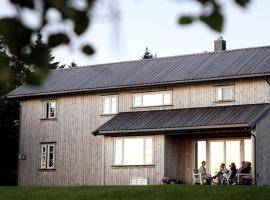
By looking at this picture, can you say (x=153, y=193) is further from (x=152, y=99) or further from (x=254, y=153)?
(x=152, y=99)

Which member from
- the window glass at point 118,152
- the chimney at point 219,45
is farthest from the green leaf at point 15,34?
the chimney at point 219,45

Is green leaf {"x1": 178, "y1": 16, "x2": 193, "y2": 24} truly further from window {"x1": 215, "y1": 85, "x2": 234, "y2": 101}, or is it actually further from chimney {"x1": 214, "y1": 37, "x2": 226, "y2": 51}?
chimney {"x1": 214, "y1": 37, "x2": 226, "y2": 51}

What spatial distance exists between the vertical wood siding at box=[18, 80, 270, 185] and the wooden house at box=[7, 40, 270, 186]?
0.04 m

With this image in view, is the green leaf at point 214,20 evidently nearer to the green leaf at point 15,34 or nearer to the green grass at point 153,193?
the green leaf at point 15,34

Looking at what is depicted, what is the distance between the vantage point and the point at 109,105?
3238cm

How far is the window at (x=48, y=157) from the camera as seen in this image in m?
33.4

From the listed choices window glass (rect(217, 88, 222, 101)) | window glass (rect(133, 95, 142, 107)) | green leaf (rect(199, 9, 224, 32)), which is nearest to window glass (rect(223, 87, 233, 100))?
window glass (rect(217, 88, 222, 101))

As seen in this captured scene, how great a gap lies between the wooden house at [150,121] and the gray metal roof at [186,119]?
4 cm

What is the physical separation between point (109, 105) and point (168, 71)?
322 cm

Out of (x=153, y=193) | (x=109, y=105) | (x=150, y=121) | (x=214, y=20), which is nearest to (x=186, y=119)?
(x=150, y=121)

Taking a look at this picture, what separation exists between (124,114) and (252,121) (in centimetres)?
750

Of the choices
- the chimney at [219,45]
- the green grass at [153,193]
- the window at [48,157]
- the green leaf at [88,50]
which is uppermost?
the chimney at [219,45]

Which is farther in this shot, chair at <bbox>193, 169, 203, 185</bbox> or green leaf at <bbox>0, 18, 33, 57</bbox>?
chair at <bbox>193, 169, 203, 185</bbox>

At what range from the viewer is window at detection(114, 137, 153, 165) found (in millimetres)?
28734
